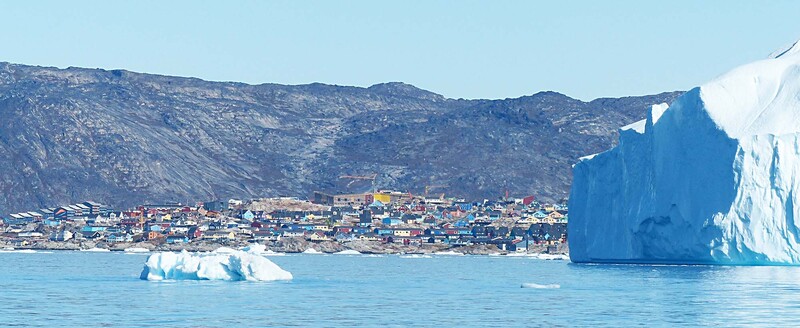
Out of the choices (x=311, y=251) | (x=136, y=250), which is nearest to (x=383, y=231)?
(x=311, y=251)

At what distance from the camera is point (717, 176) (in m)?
81.8

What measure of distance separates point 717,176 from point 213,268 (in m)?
28.0

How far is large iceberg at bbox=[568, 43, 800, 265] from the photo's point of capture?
79.2 metres

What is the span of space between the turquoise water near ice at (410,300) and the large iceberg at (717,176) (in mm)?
1952

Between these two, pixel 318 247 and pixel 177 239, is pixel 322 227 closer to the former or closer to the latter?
pixel 177 239

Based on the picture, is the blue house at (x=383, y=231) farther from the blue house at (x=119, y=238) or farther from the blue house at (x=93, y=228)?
the blue house at (x=93, y=228)

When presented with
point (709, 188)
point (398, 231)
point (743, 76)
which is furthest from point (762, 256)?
point (398, 231)

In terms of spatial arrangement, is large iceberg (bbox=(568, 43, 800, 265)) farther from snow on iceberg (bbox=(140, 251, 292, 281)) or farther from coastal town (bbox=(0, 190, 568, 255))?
coastal town (bbox=(0, 190, 568, 255))

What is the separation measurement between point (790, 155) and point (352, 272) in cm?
2645

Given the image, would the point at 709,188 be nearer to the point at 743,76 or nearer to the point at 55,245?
the point at 743,76

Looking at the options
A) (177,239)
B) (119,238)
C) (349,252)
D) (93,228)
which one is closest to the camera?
(349,252)

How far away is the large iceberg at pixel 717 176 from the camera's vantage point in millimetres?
79250

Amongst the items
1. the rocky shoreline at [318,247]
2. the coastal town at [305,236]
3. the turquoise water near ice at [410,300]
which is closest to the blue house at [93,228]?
the coastal town at [305,236]

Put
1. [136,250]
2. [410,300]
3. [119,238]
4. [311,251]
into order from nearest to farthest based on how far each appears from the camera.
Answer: [410,300], [311,251], [136,250], [119,238]
